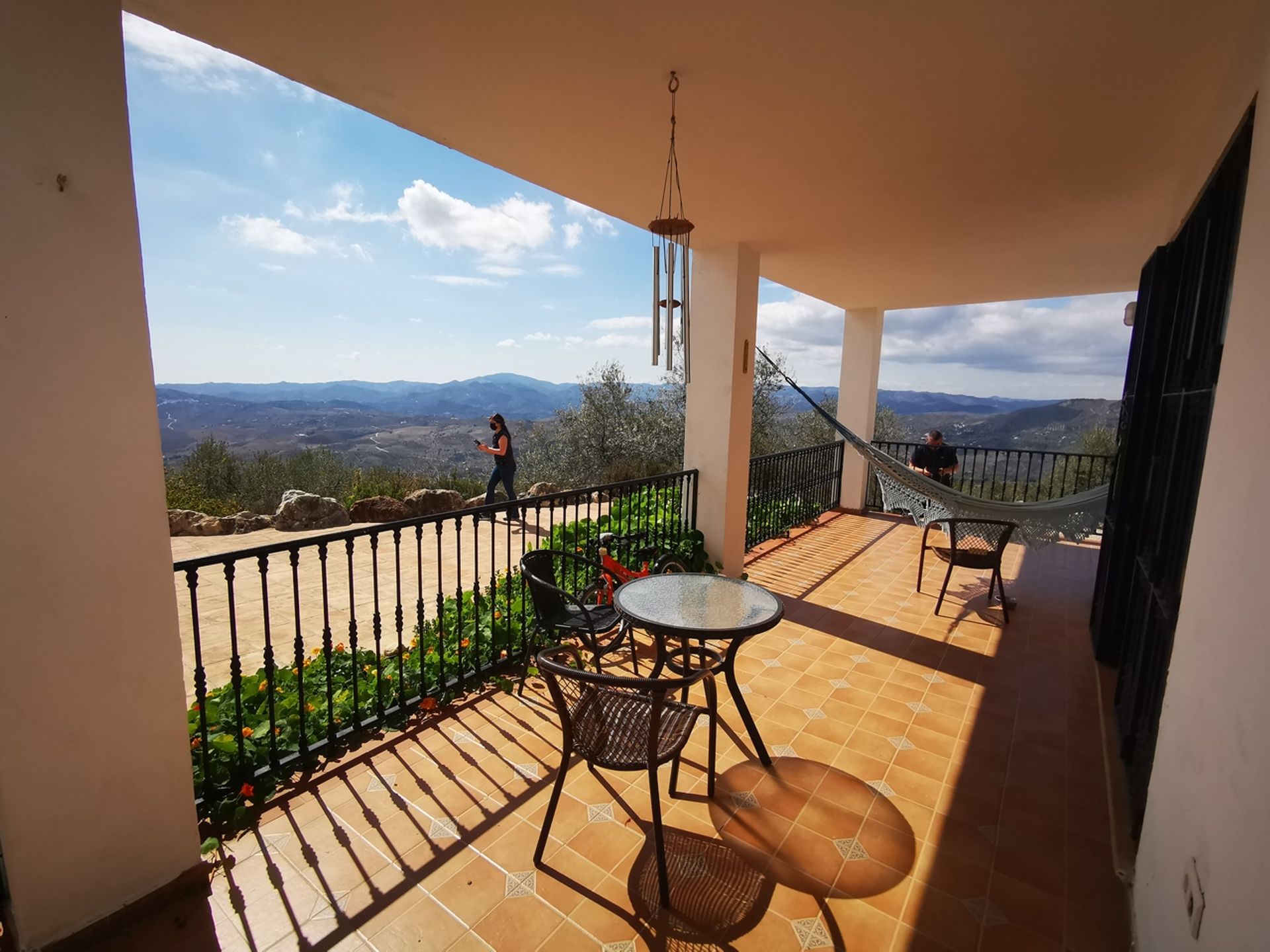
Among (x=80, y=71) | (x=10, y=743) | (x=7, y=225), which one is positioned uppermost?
(x=80, y=71)

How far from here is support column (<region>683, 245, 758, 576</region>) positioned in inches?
155

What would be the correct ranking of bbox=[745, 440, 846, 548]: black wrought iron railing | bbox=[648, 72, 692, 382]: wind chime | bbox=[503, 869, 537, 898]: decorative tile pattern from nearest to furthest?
bbox=[503, 869, 537, 898]: decorative tile pattern
bbox=[648, 72, 692, 382]: wind chime
bbox=[745, 440, 846, 548]: black wrought iron railing

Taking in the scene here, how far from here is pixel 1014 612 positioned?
12.6 ft

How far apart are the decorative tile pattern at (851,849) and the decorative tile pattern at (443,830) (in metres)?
1.23

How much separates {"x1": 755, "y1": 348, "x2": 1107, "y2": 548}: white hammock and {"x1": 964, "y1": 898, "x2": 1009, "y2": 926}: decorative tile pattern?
8.03 feet

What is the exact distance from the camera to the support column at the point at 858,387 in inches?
262

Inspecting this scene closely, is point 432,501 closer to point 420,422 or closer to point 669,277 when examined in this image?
point 669,277

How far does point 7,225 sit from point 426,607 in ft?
12.5

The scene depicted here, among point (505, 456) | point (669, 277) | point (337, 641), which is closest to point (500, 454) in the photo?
point (505, 456)

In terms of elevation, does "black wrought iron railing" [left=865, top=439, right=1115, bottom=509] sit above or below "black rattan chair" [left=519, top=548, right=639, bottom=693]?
above

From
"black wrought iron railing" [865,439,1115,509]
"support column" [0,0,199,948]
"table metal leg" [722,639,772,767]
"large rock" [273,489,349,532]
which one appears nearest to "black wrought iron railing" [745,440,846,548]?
"black wrought iron railing" [865,439,1115,509]

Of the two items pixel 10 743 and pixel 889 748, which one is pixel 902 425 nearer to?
pixel 889 748

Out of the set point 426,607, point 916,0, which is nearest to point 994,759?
point 916,0

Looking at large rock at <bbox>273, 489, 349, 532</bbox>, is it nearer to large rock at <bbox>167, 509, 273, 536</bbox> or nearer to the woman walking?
large rock at <bbox>167, 509, 273, 536</bbox>
